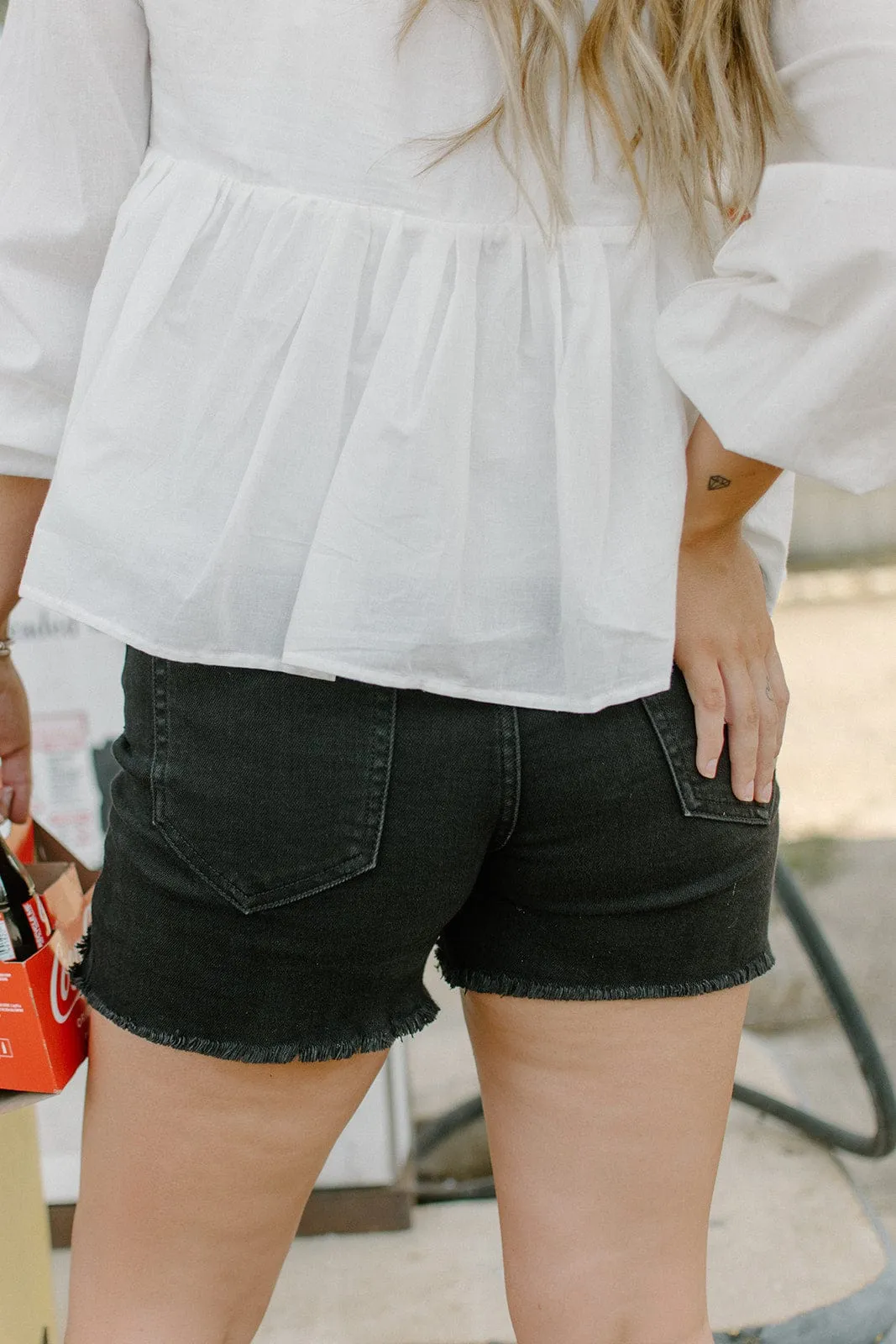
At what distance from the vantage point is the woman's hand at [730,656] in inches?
30.5

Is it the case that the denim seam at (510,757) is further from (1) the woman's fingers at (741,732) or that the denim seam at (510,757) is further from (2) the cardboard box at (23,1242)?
(2) the cardboard box at (23,1242)

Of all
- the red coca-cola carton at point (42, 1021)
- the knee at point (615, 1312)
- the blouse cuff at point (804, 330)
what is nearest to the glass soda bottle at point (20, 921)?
the red coca-cola carton at point (42, 1021)

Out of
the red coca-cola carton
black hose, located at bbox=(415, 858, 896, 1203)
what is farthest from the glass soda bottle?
black hose, located at bbox=(415, 858, 896, 1203)

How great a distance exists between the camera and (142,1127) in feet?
2.53

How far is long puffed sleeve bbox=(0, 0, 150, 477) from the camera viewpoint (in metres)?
0.75

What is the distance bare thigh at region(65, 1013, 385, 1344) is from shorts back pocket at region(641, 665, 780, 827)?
255 mm

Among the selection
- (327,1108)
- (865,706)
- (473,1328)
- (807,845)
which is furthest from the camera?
(865,706)

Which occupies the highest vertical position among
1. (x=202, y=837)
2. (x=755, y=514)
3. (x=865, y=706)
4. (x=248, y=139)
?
(x=248, y=139)

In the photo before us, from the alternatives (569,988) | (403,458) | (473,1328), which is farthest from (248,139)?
(473,1328)

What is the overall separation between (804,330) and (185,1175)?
61 centimetres

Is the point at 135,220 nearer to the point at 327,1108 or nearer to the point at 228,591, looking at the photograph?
the point at 228,591

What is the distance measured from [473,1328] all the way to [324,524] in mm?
1476

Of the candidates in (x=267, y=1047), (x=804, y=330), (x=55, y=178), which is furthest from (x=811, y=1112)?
(x=55, y=178)

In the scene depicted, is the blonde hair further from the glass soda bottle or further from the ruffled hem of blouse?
the glass soda bottle
